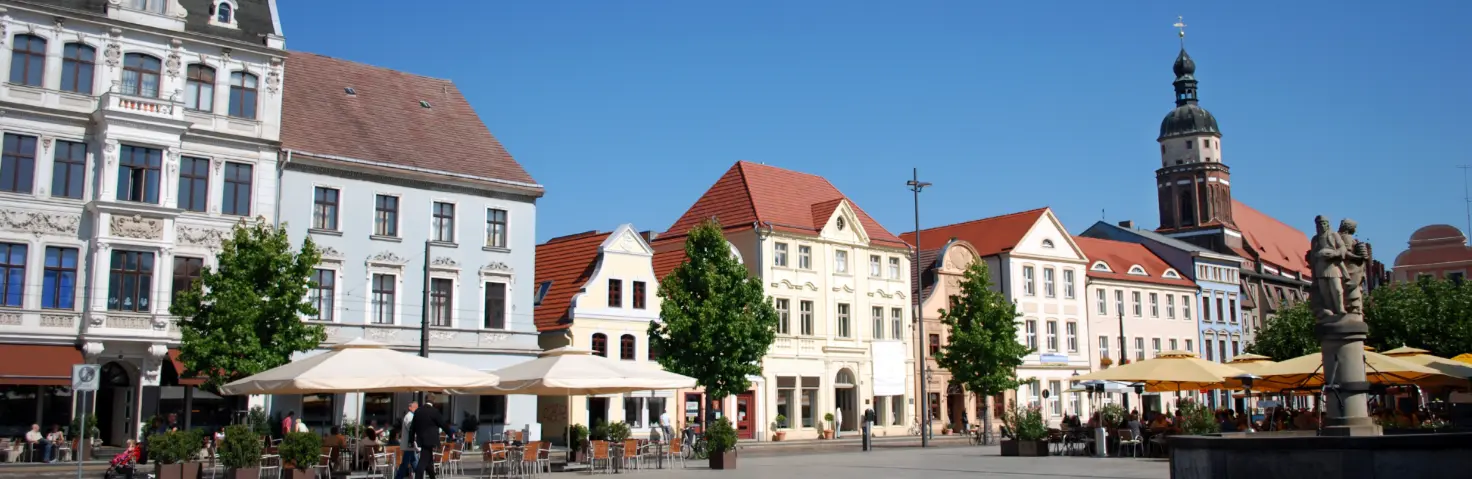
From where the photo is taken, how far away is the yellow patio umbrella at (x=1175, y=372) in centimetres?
3194

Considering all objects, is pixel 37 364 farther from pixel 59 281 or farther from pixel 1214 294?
pixel 1214 294

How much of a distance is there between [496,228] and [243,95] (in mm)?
9278

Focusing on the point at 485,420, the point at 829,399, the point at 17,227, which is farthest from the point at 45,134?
the point at 829,399

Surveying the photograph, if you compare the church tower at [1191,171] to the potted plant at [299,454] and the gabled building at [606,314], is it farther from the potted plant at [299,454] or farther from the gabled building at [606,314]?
the potted plant at [299,454]

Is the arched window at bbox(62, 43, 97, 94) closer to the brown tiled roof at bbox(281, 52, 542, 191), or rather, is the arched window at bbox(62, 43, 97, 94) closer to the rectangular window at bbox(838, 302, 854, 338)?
the brown tiled roof at bbox(281, 52, 542, 191)

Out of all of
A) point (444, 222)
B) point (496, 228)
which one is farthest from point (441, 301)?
point (496, 228)

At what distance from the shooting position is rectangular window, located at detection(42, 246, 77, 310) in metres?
33.9

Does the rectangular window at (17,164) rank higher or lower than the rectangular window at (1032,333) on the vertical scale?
higher

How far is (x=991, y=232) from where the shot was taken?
6806 centimetres


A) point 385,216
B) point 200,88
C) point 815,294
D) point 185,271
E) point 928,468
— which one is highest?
point 200,88

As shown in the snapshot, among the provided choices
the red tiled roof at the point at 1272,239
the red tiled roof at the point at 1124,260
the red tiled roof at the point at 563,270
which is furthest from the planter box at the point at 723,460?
the red tiled roof at the point at 1272,239

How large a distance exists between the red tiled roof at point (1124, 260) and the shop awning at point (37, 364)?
50.8m

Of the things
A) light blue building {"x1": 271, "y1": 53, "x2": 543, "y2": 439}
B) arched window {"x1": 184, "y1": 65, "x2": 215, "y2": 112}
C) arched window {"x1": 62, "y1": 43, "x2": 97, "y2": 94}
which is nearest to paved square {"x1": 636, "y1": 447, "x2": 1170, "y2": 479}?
light blue building {"x1": 271, "y1": 53, "x2": 543, "y2": 439}

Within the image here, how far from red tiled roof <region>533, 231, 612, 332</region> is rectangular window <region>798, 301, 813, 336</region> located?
9865mm
